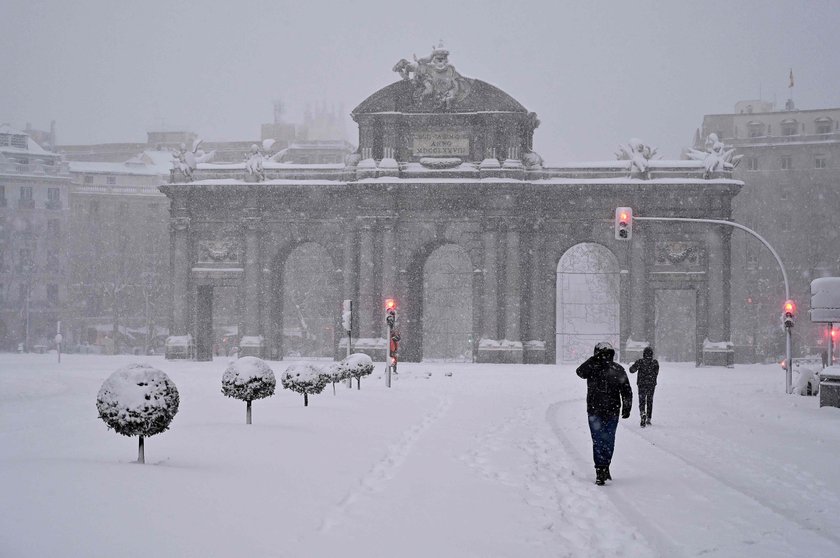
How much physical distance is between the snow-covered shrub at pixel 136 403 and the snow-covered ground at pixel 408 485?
0.47 m

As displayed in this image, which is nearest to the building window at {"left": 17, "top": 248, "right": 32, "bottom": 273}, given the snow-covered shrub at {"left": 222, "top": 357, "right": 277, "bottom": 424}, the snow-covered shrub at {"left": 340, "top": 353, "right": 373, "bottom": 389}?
the snow-covered shrub at {"left": 340, "top": 353, "right": 373, "bottom": 389}

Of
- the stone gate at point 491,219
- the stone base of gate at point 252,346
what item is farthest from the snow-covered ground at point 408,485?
the stone base of gate at point 252,346

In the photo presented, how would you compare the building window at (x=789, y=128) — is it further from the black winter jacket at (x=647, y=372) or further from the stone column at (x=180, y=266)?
the black winter jacket at (x=647, y=372)

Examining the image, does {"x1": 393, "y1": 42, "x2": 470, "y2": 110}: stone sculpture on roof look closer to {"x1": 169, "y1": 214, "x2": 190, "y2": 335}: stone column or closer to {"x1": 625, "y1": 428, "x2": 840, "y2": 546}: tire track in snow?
{"x1": 169, "y1": 214, "x2": 190, "y2": 335}: stone column

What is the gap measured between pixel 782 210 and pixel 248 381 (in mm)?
74564

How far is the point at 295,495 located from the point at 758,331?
72.5m

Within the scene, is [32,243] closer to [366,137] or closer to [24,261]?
[24,261]

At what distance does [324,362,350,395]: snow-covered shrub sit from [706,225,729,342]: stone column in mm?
29275

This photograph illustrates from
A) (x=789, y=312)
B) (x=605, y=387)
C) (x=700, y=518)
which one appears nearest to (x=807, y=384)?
(x=789, y=312)

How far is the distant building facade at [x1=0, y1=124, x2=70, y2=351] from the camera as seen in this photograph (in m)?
84.8

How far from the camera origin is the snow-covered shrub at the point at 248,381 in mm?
17156

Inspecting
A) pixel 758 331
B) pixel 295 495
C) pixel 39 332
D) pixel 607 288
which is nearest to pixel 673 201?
pixel 607 288

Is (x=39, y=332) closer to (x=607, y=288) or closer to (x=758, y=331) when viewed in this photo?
(x=607, y=288)

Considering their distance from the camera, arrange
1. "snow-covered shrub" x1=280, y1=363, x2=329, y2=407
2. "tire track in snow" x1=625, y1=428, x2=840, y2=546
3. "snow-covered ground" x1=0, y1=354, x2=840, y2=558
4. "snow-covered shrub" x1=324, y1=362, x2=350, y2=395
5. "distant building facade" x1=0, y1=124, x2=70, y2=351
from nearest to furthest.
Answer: "snow-covered ground" x1=0, y1=354, x2=840, y2=558, "tire track in snow" x1=625, y1=428, x2=840, y2=546, "snow-covered shrub" x1=280, y1=363, x2=329, y2=407, "snow-covered shrub" x1=324, y1=362, x2=350, y2=395, "distant building facade" x1=0, y1=124, x2=70, y2=351
